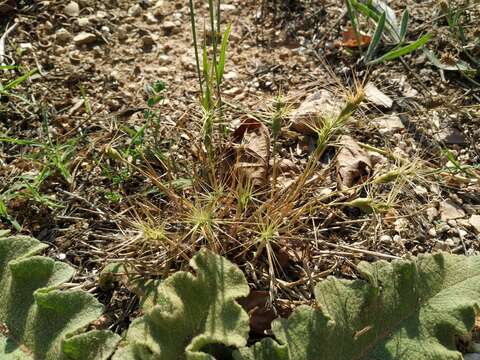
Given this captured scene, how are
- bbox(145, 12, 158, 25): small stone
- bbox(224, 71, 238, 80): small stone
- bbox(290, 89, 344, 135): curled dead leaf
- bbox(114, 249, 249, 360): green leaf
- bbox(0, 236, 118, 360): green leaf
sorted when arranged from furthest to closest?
→ 1. bbox(145, 12, 158, 25): small stone
2. bbox(224, 71, 238, 80): small stone
3. bbox(290, 89, 344, 135): curled dead leaf
4. bbox(0, 236, 118, 360): green leaf
5. bbox(114, 249, 249, 360): green leaf

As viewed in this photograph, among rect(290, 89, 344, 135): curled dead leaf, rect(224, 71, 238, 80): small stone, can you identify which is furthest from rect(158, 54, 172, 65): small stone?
rect(290, 89, 344, 135): curled dead leaf

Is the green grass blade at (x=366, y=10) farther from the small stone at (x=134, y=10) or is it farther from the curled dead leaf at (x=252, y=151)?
the small stone at (x=134, y=10)

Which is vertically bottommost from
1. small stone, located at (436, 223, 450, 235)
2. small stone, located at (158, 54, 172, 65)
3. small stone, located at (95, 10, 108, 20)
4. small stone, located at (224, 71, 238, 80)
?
small stone, located at (436, 223, 450, 235)

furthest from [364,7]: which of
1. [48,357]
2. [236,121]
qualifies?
[48,357]

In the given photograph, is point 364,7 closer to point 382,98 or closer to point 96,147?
point 382,98

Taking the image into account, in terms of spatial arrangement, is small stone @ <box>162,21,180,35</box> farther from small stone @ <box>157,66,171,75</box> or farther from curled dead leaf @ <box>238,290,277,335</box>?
curled dead leaf @ <box>238,290,277,335</box>

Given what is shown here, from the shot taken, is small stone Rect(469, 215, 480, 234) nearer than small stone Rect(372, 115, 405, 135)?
Yes
